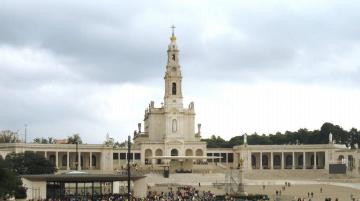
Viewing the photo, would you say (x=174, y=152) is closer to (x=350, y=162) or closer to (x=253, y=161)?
(x=253, y=161)

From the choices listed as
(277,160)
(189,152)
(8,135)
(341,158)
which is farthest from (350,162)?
(8,135)

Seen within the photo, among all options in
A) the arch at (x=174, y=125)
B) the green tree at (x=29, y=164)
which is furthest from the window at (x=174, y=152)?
the green tree at (x=29, y=164)

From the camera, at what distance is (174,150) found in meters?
111

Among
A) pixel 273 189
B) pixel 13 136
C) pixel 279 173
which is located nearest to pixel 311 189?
pixel 273 189

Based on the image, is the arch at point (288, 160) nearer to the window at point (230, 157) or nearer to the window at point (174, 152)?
the window at point (230, 157)

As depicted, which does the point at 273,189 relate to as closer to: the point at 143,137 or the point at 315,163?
the point at 315,163

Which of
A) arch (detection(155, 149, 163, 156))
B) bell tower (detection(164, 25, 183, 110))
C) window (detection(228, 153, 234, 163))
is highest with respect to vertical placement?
bell tower (detection(164, 25, 183, 110))

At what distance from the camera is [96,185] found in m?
79.5

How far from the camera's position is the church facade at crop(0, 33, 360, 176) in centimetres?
10719

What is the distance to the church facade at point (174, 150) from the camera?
352ft

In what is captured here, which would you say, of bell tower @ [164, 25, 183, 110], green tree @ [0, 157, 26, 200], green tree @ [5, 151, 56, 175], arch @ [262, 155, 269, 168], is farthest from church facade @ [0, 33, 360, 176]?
green tree @ [0, 157, 26, 200]

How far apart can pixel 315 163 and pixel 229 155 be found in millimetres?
14158

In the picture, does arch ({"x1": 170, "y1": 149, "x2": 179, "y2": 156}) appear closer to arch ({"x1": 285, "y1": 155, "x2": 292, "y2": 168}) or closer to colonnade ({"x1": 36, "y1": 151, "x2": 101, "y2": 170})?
colonnade ({"x1": 36, "y1": 151, "x2": 101, "y2": 170})

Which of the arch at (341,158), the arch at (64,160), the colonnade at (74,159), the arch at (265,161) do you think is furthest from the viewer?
the arch at (265,161)
